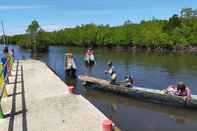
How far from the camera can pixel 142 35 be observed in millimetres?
97812

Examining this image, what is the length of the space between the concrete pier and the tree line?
228 feet

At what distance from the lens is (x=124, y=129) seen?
1638 cm

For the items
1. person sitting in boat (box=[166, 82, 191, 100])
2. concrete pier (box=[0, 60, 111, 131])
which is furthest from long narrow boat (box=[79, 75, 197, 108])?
concrete pier (box=[0, 60, 111, 131])

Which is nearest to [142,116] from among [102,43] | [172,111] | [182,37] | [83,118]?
[172,111]

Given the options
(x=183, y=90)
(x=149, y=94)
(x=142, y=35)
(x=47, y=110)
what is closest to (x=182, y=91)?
(x=183, y=90)

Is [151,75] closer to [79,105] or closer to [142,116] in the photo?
[142,116]

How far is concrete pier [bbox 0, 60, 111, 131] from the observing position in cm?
1304

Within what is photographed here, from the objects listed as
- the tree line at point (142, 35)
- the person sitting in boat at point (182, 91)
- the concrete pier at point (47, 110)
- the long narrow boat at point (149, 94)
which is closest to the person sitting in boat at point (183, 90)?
the person sitting in boat at point (182, 91)

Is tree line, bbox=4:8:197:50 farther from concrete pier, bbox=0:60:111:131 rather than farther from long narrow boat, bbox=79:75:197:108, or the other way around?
concrete pier, bbox=0:60:111:131

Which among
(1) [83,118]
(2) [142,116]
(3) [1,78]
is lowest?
(2) [142,116]

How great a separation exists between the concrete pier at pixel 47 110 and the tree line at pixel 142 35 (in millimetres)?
69510

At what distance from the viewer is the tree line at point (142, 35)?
294 feet

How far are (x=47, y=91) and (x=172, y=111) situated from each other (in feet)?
23.3

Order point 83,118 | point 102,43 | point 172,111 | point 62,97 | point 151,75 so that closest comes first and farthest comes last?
point 83,118 < point 62,97 < point 172,111 < point 151,75 < point 102,43
